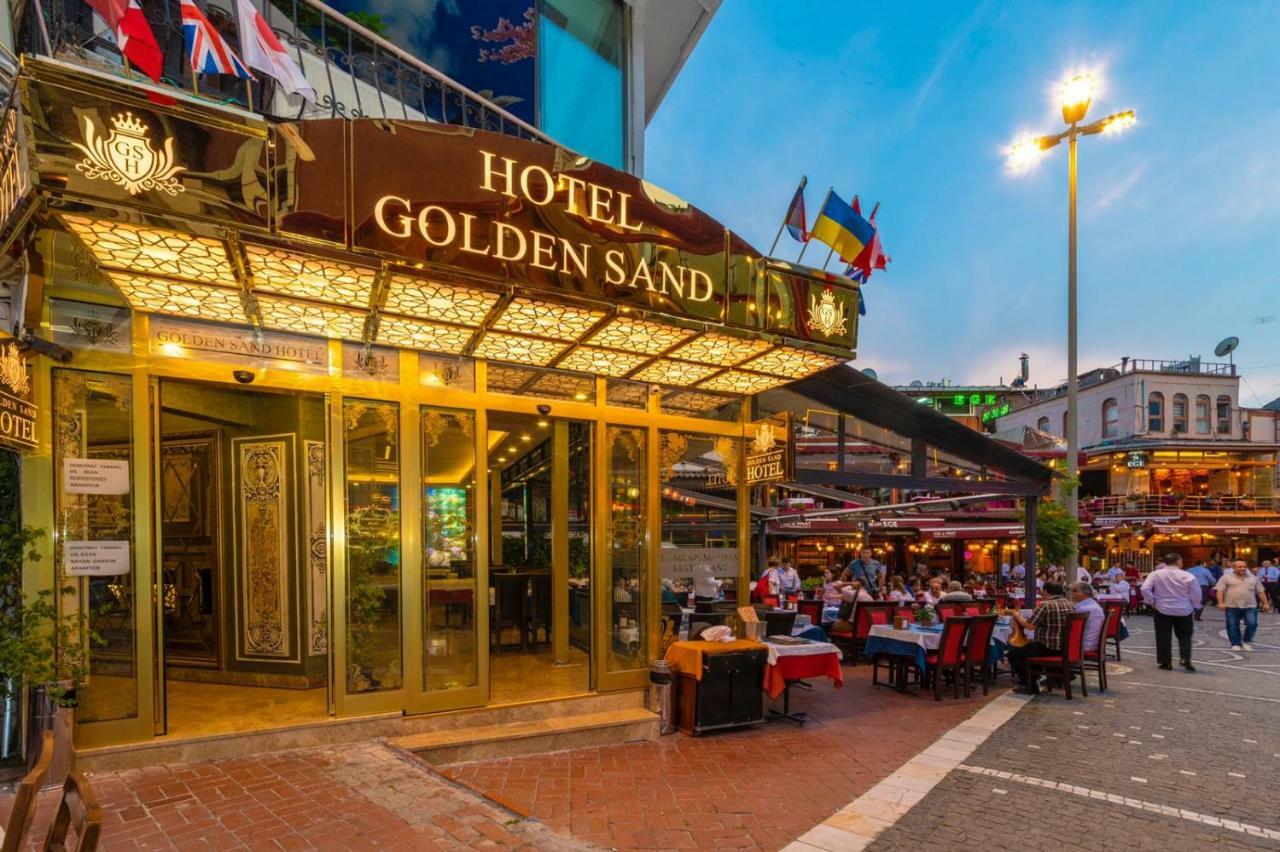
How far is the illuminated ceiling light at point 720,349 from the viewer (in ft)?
19.5

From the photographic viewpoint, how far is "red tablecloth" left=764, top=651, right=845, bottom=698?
21.9 feet

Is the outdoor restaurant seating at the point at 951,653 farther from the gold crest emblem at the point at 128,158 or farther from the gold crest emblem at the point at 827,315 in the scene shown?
the gold crest emblem at the point at 128,158

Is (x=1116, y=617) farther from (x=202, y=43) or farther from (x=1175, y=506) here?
(x=1175, y=506)

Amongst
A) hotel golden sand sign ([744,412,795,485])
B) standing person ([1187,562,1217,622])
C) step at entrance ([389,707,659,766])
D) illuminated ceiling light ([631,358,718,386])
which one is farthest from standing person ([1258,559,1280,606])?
step at entrance ([389,707,659,766])

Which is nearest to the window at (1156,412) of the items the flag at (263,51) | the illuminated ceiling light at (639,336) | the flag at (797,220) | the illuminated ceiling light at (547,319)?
the flag at (797,220)

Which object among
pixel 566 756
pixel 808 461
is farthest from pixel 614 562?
pixel 808 461

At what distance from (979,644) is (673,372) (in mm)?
5133

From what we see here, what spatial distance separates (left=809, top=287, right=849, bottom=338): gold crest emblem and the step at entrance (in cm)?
391

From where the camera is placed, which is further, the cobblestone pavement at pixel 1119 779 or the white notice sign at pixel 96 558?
the white notice sign at pixel 96 558

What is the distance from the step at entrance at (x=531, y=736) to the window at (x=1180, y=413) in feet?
117

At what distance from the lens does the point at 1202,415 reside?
32094 mm

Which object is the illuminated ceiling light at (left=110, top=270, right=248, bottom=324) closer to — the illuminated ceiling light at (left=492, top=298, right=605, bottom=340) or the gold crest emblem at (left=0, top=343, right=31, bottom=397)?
the gold crest emblem at (left=0, top=343, right=31, bottom=397)

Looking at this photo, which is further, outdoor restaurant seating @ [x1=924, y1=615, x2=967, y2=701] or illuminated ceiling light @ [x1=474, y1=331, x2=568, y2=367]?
outdoor restaurant seating @ [x1=924, y1=615, x2=967, y2=701]

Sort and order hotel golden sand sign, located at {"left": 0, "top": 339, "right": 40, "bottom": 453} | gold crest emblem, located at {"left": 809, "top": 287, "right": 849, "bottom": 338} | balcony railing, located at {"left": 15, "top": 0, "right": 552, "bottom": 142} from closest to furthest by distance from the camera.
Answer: hotel golden sand sign, located at {"left": 0, "top": 339, "right": 40, "bottom": 453}, balcony railing, located at {"left": 15, "top": 0, "right": 552, "bottom": 142}, gold crest emblem, located at {"left": 809, "top": 287, "right": 849, "bottom": 338}
